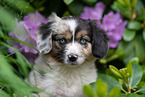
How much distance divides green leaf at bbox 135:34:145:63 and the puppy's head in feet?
3.55

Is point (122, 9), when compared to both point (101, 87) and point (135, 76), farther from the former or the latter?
point (101, 87)

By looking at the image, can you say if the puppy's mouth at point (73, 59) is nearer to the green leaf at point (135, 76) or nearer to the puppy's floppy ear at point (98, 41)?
the puppy's floppy ear at point (98, 41)

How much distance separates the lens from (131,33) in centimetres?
344

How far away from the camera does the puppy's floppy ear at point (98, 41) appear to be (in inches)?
102

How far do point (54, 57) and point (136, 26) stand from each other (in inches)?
61.5

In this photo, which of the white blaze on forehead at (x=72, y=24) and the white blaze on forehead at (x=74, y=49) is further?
the white blaze on forehead at (x=72, y=24)

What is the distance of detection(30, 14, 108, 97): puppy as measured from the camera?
2.47 m

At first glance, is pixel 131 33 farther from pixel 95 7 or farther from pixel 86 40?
pixel 86 40

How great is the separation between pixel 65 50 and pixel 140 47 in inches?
67.7

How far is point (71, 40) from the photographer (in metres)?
2.44

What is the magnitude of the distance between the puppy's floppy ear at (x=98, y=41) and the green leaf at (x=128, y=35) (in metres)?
0.81

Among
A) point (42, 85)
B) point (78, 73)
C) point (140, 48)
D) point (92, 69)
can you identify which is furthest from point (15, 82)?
point (140, 48)

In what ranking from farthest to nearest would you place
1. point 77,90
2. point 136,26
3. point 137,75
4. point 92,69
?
point 136,26 → point 92,69 → point 77,90 → point 137,75

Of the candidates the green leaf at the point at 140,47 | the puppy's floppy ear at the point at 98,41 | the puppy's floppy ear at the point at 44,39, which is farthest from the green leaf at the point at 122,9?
the puppy's floppy ear at the point at 44,39
